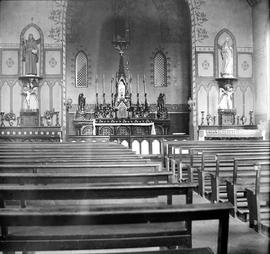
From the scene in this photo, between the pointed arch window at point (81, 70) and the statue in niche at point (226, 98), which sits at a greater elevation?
the pointed arch window at point (81, 70)

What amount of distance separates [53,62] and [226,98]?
7.27 meters

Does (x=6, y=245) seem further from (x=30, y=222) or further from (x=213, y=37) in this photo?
(x=213, y=37)

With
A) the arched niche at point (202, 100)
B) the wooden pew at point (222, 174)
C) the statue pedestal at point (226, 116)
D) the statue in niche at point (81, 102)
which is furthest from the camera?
the statue in niche at point (81, 102)

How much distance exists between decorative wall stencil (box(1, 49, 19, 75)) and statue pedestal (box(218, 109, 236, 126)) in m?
8.53

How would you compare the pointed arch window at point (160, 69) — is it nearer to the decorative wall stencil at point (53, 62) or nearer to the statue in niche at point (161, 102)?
the statue in niche at point (161, 102)

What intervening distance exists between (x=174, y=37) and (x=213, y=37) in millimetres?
2497

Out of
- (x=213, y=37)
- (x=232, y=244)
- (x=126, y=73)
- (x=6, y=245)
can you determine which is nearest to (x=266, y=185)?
(x=232, y=244)

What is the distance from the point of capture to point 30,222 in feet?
6.67

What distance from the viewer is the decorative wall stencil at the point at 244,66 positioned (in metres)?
18.2

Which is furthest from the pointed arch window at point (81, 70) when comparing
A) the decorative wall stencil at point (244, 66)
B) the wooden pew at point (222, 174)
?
the wooden pew at point (222, 174)

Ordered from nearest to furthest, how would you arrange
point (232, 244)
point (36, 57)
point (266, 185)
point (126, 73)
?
point (232, 244) < point (266, 185) < point (36, 57) < point (126, 73)

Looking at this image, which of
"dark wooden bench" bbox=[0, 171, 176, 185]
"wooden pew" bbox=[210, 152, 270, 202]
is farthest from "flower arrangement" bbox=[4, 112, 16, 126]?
"dark wooden bench" bbox=[0, 171, 176, 185]

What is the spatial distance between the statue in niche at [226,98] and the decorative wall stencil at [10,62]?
8.48m

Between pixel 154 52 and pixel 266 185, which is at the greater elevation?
pixel 154 52
